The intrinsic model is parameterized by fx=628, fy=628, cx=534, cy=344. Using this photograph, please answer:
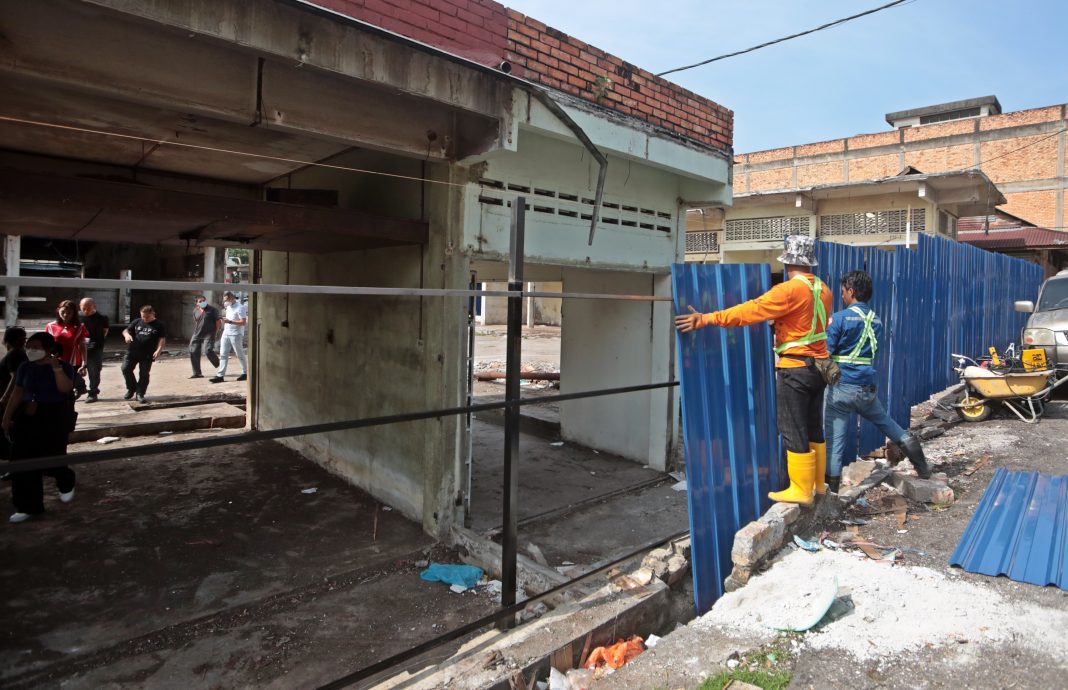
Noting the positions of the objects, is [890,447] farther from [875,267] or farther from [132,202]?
[132,202]

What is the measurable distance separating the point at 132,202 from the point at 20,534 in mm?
3522

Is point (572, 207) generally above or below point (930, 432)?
above

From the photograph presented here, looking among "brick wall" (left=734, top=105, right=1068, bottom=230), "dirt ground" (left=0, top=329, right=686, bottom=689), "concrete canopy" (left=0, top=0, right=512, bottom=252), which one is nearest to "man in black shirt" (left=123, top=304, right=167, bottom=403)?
"dirt ground" (left=0, top=329, right=686, bottom=689)

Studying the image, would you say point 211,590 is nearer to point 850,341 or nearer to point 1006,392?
point 850,341

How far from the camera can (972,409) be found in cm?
797

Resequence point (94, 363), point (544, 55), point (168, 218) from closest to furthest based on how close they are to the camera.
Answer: point (168, 218)
point (544, 55)
point (94, 363)

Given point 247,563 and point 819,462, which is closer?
point 819,462

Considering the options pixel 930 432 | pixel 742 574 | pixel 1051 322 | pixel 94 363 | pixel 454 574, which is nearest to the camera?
pixel 742 574

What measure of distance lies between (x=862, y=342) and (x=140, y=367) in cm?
1077

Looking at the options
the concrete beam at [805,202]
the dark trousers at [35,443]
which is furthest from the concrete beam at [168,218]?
the concrete beam at [805,202]

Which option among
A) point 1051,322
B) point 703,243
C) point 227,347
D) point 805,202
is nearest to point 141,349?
point 227,347

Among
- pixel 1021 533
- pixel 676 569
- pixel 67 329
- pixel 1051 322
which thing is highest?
pixel 1051 322

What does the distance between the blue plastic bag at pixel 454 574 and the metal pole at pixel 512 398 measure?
4.35 ft

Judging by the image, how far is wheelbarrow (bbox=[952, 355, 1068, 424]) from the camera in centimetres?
750
